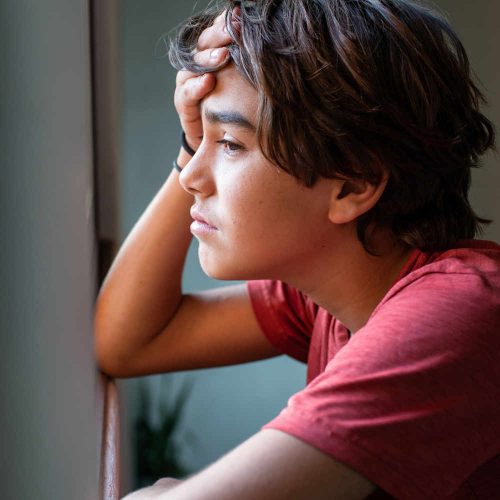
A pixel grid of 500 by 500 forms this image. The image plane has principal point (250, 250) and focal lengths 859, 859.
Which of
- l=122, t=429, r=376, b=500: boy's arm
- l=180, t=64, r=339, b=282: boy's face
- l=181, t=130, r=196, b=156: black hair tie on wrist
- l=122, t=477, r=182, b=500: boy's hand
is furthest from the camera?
l=181, t=130, r=196, b=156: black hair tie on wrist

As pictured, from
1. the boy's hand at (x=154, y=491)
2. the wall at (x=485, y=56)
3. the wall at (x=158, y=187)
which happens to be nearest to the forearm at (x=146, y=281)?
the boy's hand at (x=154, y=491)

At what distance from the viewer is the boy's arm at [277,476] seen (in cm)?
82

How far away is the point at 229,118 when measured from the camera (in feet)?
3.46

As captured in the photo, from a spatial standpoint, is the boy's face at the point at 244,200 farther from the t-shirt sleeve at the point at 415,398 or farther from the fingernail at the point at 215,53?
the t-shirt sleeve at the point at 415,398

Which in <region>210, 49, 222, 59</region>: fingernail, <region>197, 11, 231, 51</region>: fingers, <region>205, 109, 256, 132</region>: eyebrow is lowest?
<region>205, 109, 256, 132</region>: eyebrow

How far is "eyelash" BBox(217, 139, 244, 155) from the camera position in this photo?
107cm

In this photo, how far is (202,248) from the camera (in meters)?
1.14

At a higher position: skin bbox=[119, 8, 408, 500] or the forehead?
the forehead

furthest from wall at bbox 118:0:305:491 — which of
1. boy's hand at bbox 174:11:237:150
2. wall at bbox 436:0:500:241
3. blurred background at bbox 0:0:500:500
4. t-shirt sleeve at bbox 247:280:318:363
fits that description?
boy's hand at bbox 174:11:237:150

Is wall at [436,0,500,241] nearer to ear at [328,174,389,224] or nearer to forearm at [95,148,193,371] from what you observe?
forearm at [95,148,193,371]

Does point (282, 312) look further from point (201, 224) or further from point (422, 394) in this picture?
point (422, 394)

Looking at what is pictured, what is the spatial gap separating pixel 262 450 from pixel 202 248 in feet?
1.22

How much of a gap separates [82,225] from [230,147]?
24 cm

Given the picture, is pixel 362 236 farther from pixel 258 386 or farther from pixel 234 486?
pixel 258 386
